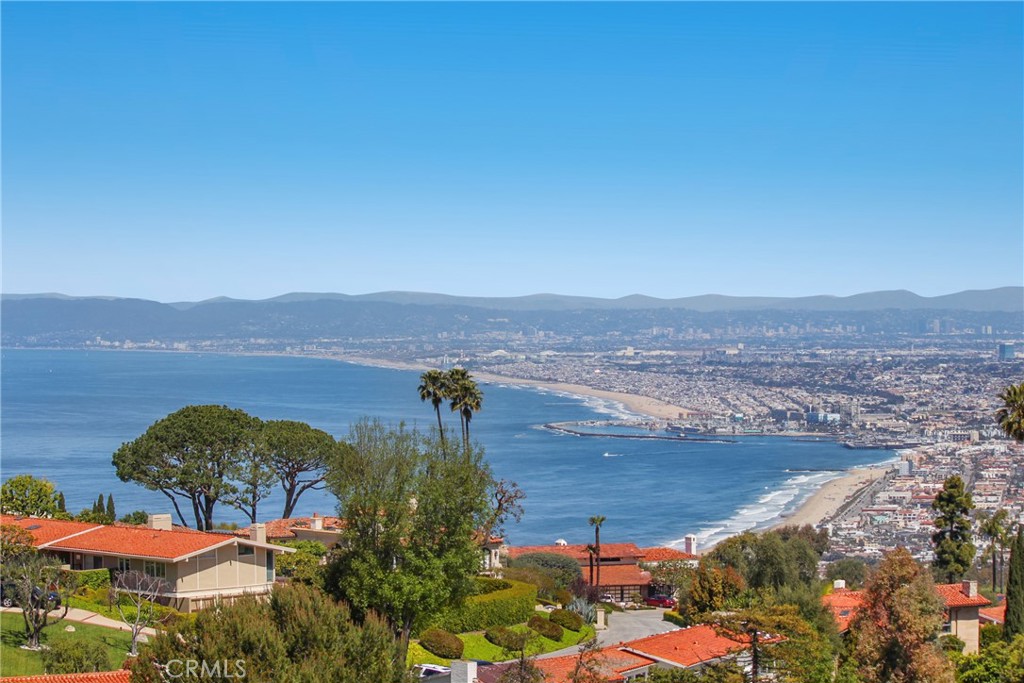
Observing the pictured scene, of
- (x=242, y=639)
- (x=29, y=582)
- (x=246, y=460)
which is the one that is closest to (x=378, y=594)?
(x=29, y=582)

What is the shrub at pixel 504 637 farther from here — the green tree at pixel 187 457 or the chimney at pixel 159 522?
the green tree at pixel 187 457

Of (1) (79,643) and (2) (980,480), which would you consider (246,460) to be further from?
(2) (980,480)

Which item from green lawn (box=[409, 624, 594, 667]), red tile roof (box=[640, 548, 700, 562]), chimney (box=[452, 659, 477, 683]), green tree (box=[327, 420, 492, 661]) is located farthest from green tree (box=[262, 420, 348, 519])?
chimney (box=[452, 659, 477, 683])

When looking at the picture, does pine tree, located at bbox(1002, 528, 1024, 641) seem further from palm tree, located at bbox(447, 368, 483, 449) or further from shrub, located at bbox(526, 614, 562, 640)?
palm tree, located at bbox(447, 368, 483, 449)

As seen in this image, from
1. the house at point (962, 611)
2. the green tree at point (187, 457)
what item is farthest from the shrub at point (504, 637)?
the green tree at point (187, 457)

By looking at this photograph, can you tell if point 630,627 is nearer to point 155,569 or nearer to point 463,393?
point 463,393

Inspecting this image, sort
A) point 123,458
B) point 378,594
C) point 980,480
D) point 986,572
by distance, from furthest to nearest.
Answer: point 980,480, point 986,572, point 123,458, point 378,594
